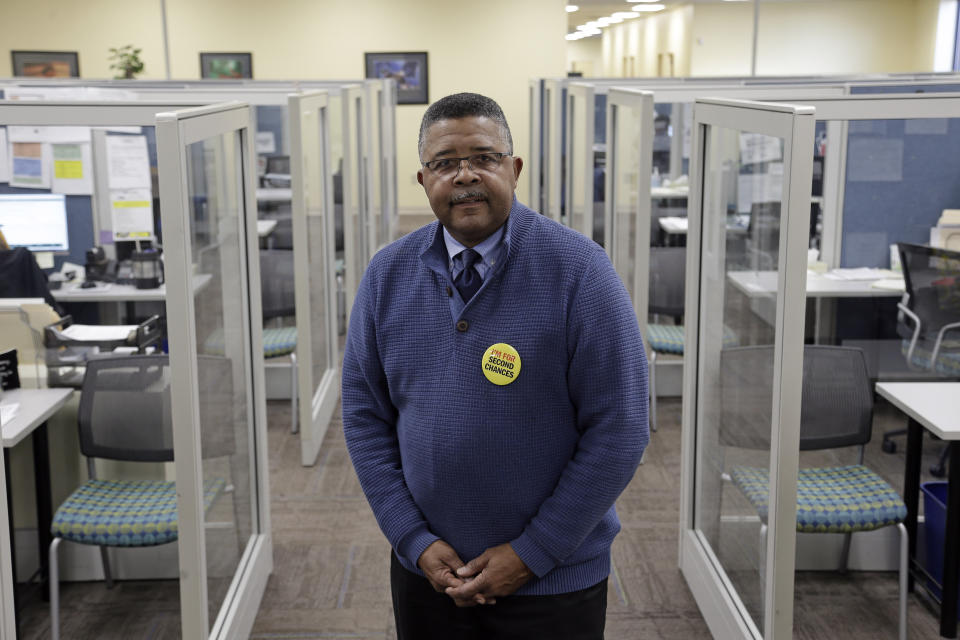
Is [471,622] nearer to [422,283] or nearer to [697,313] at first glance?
[422,283]

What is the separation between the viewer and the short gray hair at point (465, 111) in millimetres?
1374

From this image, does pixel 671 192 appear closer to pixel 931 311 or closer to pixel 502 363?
pixel 931 311

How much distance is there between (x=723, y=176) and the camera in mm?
2459

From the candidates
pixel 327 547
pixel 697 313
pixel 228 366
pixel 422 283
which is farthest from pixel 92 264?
pixel 422 283

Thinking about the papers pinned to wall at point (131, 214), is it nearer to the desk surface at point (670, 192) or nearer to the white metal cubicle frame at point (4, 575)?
the desk surface at point (670, 192)

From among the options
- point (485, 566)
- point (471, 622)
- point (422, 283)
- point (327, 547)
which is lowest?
point (327, 547)

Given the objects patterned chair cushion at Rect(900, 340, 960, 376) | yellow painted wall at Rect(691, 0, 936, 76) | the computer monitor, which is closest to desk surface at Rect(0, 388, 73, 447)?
the computer monitor

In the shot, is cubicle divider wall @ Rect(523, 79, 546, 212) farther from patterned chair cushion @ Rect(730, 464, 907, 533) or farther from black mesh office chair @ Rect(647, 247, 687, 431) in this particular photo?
patterned chair cushion @ Rect(730, 464, 907, 533)

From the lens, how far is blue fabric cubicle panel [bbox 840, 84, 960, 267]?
3.75m

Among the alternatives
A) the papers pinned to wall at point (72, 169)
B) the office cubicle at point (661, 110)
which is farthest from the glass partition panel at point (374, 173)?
the papers pinned to wall at point (72, 169)

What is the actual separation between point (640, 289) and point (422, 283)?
8.05 ft

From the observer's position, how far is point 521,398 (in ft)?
4.57

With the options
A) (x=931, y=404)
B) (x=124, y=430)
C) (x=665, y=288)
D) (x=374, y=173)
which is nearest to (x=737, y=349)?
(x=931, y=404)

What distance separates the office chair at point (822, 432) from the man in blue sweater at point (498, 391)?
776mm
